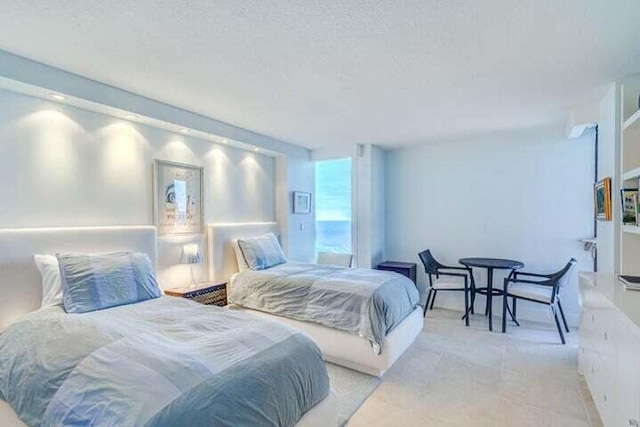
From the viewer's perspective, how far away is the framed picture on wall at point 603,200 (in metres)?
2.67

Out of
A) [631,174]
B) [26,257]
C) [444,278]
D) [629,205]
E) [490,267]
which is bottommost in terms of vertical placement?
[444,278]

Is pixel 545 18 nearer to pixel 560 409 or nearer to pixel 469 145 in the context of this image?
pixel 560 409

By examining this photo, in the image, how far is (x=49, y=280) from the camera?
7.75 feet

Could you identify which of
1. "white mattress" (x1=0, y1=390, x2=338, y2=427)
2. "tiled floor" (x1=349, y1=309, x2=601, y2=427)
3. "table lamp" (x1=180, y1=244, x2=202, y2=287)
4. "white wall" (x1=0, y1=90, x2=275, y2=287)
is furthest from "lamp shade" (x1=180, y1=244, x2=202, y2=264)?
"tiled floor" (x1=349, y1=309, x2=601, y2=427)

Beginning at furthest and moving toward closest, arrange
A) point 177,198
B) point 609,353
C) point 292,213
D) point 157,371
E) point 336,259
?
point 292,213, point 336,259, point 177,198, point 609,353, point 157,371

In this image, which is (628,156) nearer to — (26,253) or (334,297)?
(334,297)

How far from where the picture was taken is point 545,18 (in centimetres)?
178

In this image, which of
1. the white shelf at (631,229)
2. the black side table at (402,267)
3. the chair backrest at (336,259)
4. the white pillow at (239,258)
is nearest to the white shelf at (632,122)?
the white shelf at (631,229)

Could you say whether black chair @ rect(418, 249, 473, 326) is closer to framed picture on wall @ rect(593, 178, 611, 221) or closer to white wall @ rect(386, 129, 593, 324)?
white wall @ rect(386, 129, 593, 324)

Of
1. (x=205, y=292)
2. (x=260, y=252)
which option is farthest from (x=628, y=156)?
(x=205, y=292)

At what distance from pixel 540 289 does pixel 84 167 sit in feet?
15.6

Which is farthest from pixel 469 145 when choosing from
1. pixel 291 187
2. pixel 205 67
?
pixel 205 67

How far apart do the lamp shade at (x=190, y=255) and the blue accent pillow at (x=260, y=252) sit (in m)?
0.59

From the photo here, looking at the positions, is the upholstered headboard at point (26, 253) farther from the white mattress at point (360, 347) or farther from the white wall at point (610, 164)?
the white wall at point (610, 164)
